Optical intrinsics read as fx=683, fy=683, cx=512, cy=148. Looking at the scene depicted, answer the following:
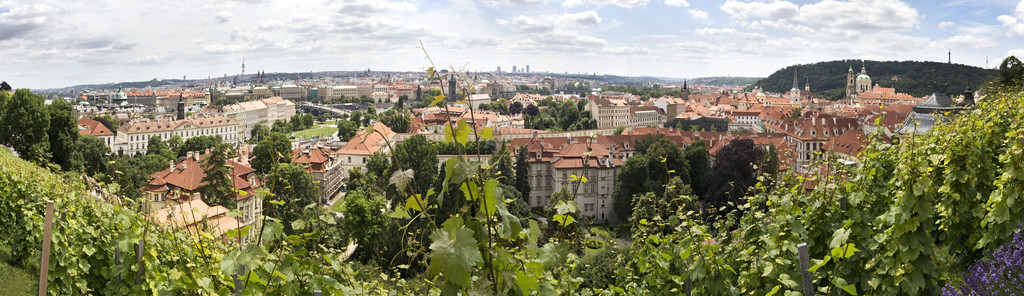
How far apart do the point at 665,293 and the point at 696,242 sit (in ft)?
1.43

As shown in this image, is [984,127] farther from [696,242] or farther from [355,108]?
[355,108]

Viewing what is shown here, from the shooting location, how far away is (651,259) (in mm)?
4398

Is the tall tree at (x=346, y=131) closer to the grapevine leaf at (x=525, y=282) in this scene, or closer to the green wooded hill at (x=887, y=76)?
the grapevine leaf at (x=525, y=282)

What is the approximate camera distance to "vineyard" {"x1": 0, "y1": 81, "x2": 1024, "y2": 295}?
2660mm

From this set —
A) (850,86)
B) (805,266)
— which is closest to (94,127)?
(805,266)

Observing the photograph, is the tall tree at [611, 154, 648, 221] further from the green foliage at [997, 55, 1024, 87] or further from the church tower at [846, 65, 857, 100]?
the church tower at [846, 65, 857, 100]

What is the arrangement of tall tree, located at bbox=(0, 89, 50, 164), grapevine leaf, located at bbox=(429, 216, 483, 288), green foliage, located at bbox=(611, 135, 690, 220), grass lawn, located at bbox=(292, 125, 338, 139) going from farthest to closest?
grass lawn, located at bbox=(292, 125, 338, 139) < green foliage, located at bbox=(611, 135, 690, 220) < tall tree, located at bbox=(0, 89, 50, 164) < grapevine leaf, located at bbox=(429, 216, 483, 288)

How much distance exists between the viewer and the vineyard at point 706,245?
8.73 ft

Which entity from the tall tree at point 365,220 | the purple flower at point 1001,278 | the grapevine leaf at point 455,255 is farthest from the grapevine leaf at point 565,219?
the tall tree at point 365,220

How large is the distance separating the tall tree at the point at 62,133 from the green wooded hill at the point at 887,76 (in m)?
96.2

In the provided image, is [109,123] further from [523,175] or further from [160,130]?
[523,175]

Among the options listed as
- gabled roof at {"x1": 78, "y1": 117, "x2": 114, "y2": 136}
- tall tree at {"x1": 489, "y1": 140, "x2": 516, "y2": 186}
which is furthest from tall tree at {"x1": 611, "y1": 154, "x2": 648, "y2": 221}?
gabled roof at {"x1": 78, "y1": 117, "x2": 114, "y2": 136}

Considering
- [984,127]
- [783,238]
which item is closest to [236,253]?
[783,238]

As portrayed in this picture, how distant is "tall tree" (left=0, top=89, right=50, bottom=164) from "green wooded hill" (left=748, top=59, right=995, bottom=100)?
97.3 meters
